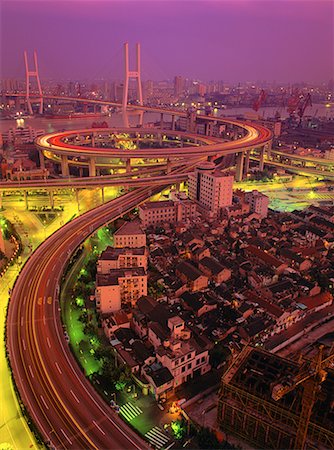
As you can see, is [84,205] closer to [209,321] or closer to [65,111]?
[209,321]

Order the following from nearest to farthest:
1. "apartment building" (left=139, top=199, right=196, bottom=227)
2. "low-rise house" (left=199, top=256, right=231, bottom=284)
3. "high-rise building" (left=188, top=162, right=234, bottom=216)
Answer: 1. "low-rise house" (left=199, top=256, right=231, bottom=284)
2. "apartment building" (left=139, top=199, right=196, bottom=227)
3. "high-rise building" (left=188, top=162, right=234, bottom=216)

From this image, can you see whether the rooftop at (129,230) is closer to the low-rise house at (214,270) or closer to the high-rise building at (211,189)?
the low-rise house at (214,270)

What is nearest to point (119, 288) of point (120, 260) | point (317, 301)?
point (120, 260)

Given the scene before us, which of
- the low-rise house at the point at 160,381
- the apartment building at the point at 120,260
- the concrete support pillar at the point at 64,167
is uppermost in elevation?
the concrete support pillar at the point at 64,167

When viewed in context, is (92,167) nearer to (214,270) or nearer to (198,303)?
(214,270)

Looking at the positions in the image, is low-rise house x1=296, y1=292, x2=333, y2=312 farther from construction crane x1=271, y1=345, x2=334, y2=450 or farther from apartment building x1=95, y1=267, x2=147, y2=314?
construction crane x1=271, y1=345, x2=334, y2=450

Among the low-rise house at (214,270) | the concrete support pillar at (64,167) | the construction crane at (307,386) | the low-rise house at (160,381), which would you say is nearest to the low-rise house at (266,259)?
the low-rise house at (214,270)

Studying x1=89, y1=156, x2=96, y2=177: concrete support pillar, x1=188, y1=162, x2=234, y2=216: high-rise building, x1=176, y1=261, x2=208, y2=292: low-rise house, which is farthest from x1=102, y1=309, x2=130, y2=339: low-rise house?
x1=89, y1=156, x2=96, y2=177: concrete support pillar

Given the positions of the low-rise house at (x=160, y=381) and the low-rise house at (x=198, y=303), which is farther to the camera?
the low-rise house at (x=198, y=303)

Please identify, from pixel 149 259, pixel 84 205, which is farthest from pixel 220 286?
pixel 84 205
